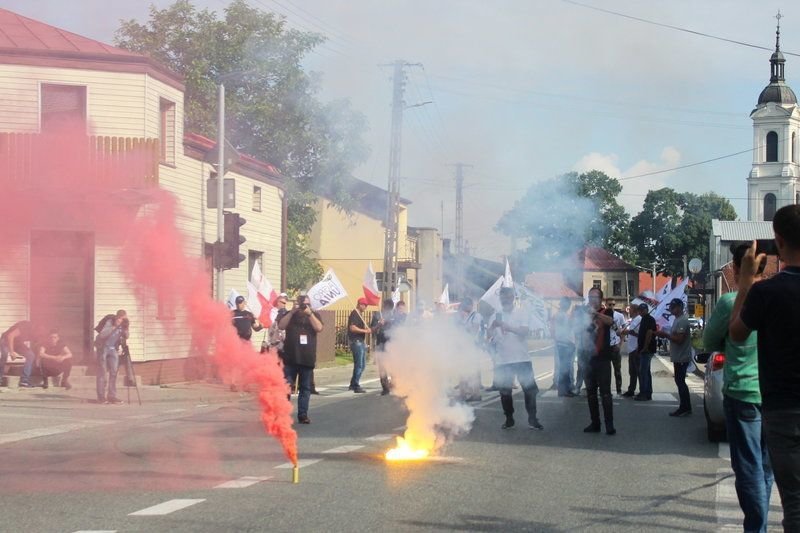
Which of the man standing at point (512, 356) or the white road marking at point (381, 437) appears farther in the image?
the man standing at point (512, 356)

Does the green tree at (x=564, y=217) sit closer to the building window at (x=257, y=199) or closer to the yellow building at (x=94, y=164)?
the yellow building at (x=94, y=164)

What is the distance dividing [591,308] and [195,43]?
2288 centimetres

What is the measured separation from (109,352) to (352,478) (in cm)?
1010

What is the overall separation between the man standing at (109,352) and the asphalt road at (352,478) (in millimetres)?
2563

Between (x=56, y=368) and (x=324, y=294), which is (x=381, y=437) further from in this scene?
(x=324, y=294)


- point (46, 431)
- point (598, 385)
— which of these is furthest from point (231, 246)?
point (598, 385)

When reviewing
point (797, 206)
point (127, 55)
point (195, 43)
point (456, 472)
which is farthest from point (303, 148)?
point (797, 206)

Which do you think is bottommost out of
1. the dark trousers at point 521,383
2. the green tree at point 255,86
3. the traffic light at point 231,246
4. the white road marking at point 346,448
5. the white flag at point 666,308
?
the white road marking at point 346,448

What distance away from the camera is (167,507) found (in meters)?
8.18

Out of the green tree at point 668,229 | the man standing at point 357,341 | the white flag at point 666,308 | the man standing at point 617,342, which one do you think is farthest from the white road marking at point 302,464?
the green tree at point 668,229

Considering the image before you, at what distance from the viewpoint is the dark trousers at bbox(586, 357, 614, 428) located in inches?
528

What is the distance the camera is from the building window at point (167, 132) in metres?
18.9

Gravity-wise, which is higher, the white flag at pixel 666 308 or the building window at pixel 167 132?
the building window at pixel 167 132

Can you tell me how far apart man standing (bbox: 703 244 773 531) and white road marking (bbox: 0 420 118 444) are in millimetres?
9520
